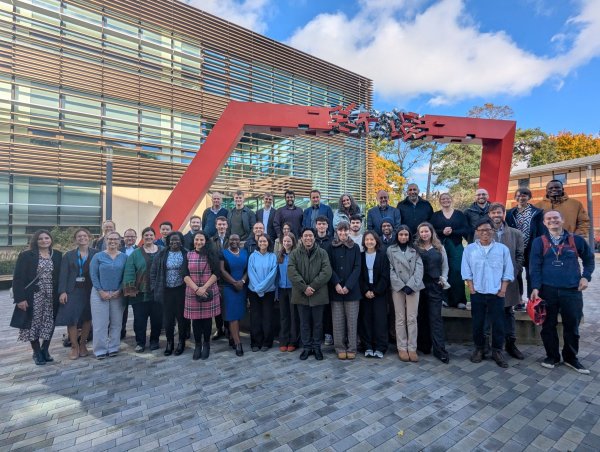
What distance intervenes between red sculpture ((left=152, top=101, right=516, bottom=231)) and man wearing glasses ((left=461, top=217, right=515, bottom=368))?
12.9ft

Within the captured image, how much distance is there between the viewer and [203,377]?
3.58m

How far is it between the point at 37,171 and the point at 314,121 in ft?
39.0

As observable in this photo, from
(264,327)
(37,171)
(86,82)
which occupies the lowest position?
(264,327)

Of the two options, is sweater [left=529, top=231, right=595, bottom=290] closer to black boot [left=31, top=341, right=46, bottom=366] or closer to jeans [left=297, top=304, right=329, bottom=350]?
jeans [left=297, top=304, right=329, bottom=350]

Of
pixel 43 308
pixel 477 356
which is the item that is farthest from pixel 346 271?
pixel 43 308

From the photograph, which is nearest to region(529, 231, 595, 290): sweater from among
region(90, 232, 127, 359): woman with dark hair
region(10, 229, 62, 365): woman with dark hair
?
region(90, 232, 127, 359): woman with dark hair

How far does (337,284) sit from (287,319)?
1021 millimetres

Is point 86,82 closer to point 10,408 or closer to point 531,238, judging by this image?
point 10,408

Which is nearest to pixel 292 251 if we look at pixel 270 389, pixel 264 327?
pixel 264 327

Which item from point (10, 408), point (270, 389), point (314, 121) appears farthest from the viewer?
point (314, 121)

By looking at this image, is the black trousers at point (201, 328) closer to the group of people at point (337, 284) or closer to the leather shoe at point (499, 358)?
the group of people at point (337, 284)

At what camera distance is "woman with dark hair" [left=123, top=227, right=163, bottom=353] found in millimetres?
4359

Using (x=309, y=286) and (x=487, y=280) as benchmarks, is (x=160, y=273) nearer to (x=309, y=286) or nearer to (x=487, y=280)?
(x=309, y=286)

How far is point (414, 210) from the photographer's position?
200 inches
